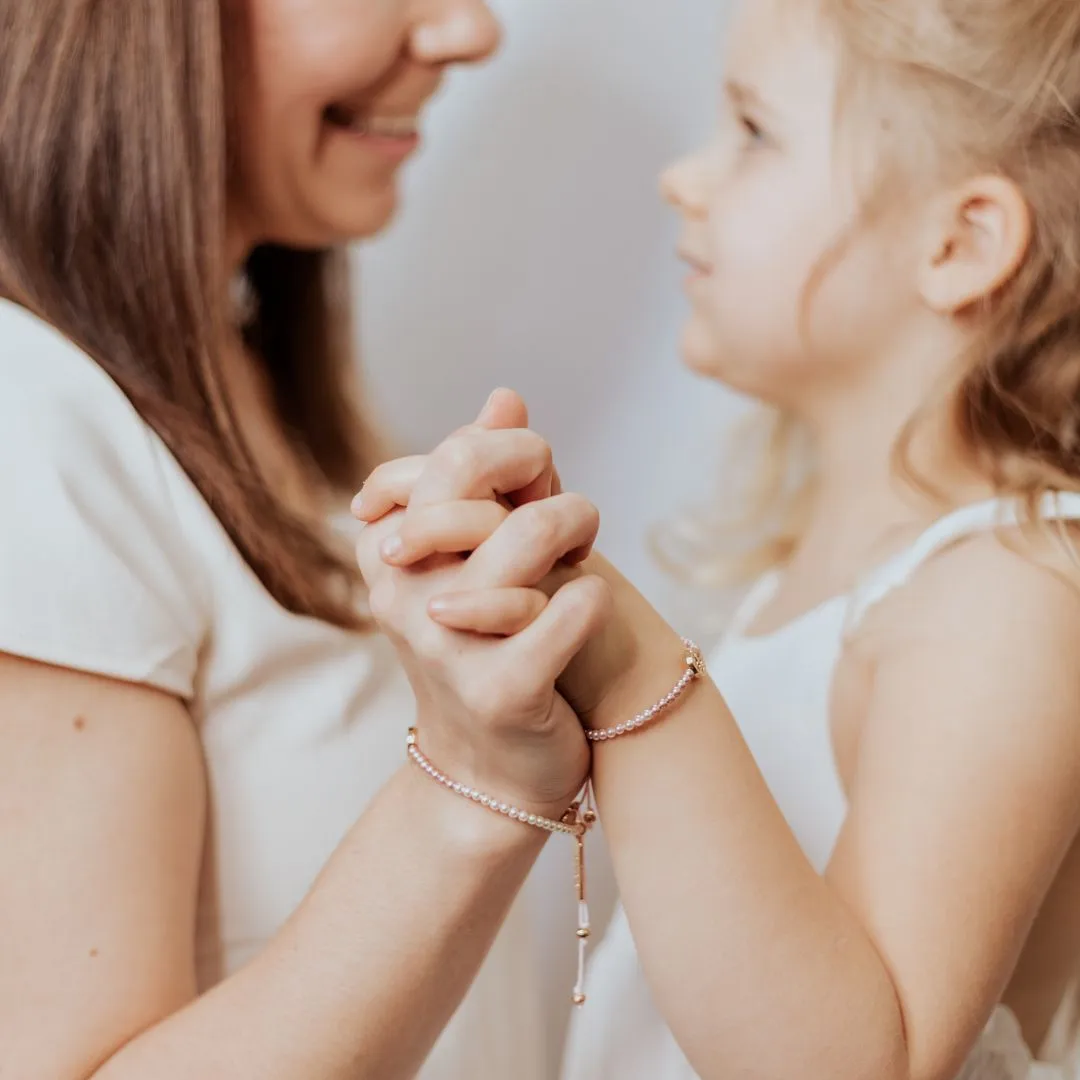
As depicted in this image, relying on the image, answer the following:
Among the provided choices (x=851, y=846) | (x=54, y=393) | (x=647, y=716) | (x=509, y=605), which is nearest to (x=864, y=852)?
(x=851, y=846)

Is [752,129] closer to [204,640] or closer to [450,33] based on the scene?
[450,33]

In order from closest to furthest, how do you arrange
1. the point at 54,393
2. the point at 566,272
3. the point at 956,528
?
the point at 54,393
the point at 956,528
the point at 566,272

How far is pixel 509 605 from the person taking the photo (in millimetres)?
532

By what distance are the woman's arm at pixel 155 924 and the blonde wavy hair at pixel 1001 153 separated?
42cm

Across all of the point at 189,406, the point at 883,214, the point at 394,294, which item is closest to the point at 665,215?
the point at 394,294

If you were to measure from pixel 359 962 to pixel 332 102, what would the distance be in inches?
22.4

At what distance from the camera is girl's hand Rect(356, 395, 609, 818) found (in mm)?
535

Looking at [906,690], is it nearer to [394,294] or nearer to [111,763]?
[111,763]

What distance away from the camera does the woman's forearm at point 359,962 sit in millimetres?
589

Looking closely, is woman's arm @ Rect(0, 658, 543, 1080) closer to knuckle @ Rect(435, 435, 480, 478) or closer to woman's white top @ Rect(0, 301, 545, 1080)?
woman's white top @ Rect(0, 301, 545, 1080)

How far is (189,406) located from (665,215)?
74 cm

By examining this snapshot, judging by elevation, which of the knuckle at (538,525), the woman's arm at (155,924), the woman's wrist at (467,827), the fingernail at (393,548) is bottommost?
the woman's arm at (155,924)

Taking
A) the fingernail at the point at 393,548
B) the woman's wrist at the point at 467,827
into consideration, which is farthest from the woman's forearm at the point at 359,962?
the fingernail at the point at 393,548

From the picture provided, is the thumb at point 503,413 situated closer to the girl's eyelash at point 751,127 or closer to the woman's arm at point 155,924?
the woman's arm at point 155,924
